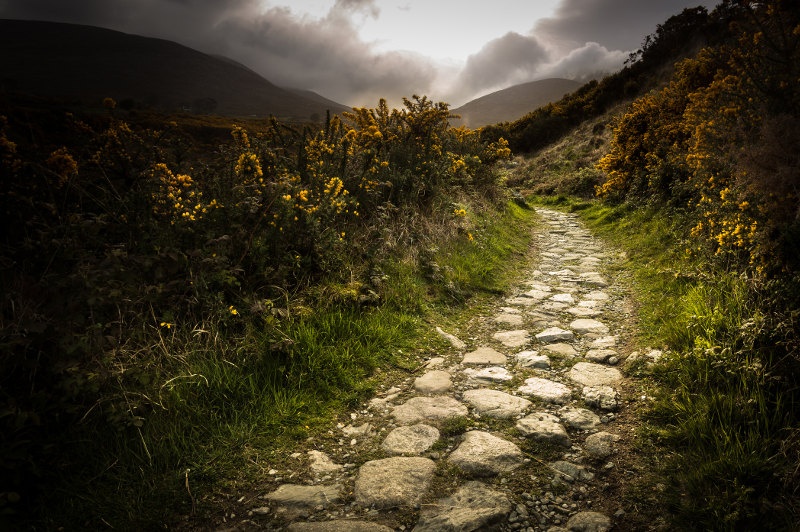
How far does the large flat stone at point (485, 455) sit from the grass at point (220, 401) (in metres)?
0.19

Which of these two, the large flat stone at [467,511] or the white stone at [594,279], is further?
the white stone at [594,279]

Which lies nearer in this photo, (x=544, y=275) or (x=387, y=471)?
(x=387, y=471)

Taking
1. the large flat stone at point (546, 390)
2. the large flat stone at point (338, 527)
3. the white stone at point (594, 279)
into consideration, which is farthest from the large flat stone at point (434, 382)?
the white stone at point (594, 279)

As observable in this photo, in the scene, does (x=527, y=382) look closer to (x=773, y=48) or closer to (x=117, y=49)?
(x=773, y=48)

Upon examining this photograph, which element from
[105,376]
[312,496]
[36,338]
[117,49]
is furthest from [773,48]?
[117,49]

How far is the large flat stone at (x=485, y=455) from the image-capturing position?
7.08 ft

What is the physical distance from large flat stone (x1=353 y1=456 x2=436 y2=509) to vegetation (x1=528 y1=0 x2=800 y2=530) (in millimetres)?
1154

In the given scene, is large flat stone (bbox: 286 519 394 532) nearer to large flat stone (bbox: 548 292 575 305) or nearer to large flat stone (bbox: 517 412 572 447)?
large flat stone (bbox: 517 412 572 447)

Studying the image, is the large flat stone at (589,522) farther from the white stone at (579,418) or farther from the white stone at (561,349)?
the white stone at (561,349)

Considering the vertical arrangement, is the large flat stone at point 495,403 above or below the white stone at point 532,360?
below

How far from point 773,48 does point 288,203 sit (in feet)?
15.4

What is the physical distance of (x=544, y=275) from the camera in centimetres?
Answer: 602

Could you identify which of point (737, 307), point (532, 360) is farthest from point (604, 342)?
point (737, 307)

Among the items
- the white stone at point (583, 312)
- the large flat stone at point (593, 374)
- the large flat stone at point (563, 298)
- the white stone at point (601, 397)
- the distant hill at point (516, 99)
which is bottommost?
the white stone at point (601, 397)
